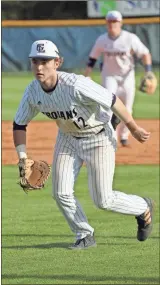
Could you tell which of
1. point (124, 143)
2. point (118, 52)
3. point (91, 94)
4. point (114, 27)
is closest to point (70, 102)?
point (91, 94)

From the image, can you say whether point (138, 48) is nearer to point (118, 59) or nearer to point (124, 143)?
point (118, 59)

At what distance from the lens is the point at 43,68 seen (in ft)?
22.9

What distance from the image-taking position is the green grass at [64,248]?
281 inches

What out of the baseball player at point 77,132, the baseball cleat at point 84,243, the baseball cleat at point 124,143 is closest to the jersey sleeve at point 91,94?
the baseball player at point 77,132

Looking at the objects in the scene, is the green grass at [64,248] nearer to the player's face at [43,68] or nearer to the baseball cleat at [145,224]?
the baseball cleat at [145,224]

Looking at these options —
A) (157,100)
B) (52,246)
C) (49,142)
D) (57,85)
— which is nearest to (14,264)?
(52,246)

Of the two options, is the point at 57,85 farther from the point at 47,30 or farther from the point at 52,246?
the point at 47,30

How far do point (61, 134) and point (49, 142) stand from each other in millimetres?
9025

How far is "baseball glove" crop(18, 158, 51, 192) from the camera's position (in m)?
7.29

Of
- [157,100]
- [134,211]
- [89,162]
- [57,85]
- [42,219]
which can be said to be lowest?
[157,100]

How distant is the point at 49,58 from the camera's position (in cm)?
698

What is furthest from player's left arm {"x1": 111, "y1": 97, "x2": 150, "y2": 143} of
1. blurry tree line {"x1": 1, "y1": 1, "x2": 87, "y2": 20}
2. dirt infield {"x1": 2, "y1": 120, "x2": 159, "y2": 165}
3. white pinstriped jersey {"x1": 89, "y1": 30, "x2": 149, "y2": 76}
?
blurry tree line {"x1": 1, "y1": 1, "x2": 87, "y2": 20}

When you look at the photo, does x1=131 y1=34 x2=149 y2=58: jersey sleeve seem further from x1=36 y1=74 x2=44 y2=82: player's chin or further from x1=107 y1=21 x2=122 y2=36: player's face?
x1=36 y1=74 x2=44 y2=82: player's chin

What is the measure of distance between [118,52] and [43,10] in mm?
23381
